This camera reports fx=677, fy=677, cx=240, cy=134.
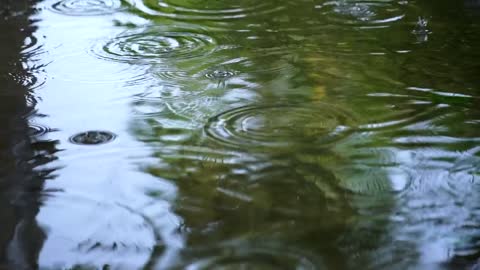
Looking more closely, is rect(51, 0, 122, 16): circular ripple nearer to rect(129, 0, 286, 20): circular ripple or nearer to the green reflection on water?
rect(129, 0, 286, 20): circular ripple

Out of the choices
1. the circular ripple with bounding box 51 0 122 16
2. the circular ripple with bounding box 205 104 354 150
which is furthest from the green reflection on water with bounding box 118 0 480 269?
the circular ripple with bounding box 51 0 122 16

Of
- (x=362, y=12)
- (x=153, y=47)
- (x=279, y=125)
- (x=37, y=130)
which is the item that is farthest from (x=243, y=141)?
(x=362, y=12)

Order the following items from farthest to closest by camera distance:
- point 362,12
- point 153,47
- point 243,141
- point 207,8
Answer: point 207,8, point 362,12, point 153,47, point 243,141

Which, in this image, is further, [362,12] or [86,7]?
[86,7]

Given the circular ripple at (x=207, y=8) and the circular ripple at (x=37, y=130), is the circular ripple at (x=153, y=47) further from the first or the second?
the circular ripple at (x=37, y=130)

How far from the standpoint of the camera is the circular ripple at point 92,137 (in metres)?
1.64

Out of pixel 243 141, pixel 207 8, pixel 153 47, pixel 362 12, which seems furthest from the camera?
pixel 207 8

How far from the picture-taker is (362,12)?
257cm

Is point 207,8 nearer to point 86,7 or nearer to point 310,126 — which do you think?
point 86,7

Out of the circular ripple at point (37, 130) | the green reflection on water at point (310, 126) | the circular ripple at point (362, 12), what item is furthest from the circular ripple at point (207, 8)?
the circular ripple at point (37, 130)

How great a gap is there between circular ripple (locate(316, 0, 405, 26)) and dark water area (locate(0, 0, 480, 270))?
11 millimetres

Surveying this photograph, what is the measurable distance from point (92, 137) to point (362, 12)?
1315 mm

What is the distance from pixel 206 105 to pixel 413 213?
2.26 ft

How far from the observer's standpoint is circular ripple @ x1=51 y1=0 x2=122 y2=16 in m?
2.68
